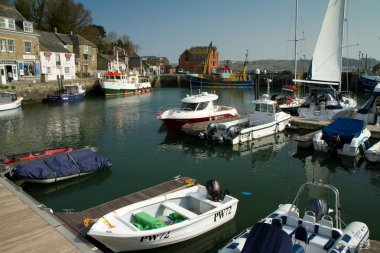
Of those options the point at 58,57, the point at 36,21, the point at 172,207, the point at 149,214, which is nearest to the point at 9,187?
the point at 149,214

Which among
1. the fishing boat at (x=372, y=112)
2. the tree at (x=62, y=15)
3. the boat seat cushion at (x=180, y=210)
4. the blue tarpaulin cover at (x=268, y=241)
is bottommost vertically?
the boat seat cushion at (x=180, y=210)

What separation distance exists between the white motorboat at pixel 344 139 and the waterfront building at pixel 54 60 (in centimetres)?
4308

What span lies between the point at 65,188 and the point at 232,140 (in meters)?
10.4

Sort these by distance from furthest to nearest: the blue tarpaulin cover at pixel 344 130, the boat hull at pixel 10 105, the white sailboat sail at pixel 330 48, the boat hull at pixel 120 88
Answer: the boat hull at pixel 120 88, the boat hull at pixel 10 105, the white sailboat sail at pixel 330 48, the blue tarpaulin cover at pixel 344 130

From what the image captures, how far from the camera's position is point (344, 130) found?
1889 cm

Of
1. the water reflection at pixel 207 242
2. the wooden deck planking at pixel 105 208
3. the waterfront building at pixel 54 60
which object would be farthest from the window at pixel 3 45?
the water reflection at pixel 207 242

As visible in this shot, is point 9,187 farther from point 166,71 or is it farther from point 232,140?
point 166,71

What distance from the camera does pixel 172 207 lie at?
1017cm

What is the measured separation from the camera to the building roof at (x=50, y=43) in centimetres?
5300

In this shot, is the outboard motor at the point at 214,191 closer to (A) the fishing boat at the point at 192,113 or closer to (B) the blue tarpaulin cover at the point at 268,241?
(B) the blue tarpaulin cover at the point at 268,241

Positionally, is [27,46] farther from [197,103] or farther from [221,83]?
[221,83]

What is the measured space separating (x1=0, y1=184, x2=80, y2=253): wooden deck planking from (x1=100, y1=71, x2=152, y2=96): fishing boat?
4441cm

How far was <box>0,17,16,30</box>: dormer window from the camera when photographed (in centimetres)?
4325

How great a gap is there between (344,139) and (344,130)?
2.29ft
